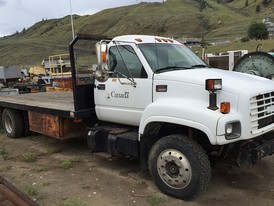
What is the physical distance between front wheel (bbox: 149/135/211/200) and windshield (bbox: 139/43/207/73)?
113cm

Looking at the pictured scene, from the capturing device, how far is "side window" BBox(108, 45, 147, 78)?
18.2 feet

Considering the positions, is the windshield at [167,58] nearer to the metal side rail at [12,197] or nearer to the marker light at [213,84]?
the marker light at [213,84]

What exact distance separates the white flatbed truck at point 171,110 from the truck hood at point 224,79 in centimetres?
1

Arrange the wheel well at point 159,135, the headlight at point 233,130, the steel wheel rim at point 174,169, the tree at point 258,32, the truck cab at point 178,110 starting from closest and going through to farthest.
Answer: the headlight at point 233,130 → the truck cab at point 178,110 → the steel wheel rim at point 174,169 → the wheel well at point 159,135 → the tree at point 258,32

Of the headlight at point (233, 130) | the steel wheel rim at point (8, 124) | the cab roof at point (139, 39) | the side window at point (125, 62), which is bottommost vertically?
the steel wheel rim at point (8, 124)

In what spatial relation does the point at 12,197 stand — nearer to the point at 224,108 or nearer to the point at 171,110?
the point at 171,110

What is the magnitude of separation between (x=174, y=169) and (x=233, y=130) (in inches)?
37.5

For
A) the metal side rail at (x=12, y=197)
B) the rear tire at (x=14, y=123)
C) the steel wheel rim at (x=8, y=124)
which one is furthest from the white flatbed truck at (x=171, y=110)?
the steel wheel rim at (x=8, y=124)

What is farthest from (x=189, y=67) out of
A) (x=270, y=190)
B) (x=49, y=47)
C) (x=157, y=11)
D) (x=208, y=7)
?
(x=208, y=7)

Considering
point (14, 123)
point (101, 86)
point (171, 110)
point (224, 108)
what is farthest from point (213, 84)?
point (14, 123)

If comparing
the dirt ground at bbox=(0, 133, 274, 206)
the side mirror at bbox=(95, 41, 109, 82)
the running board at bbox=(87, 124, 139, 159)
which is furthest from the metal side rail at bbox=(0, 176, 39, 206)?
the side mirror at bbox=(95, 41, 109, 82)

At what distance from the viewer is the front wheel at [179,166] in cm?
471

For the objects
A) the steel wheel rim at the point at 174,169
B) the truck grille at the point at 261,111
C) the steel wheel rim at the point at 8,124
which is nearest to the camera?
the truck grille at the point at 261,111

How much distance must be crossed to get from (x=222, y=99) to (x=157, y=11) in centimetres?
14700
